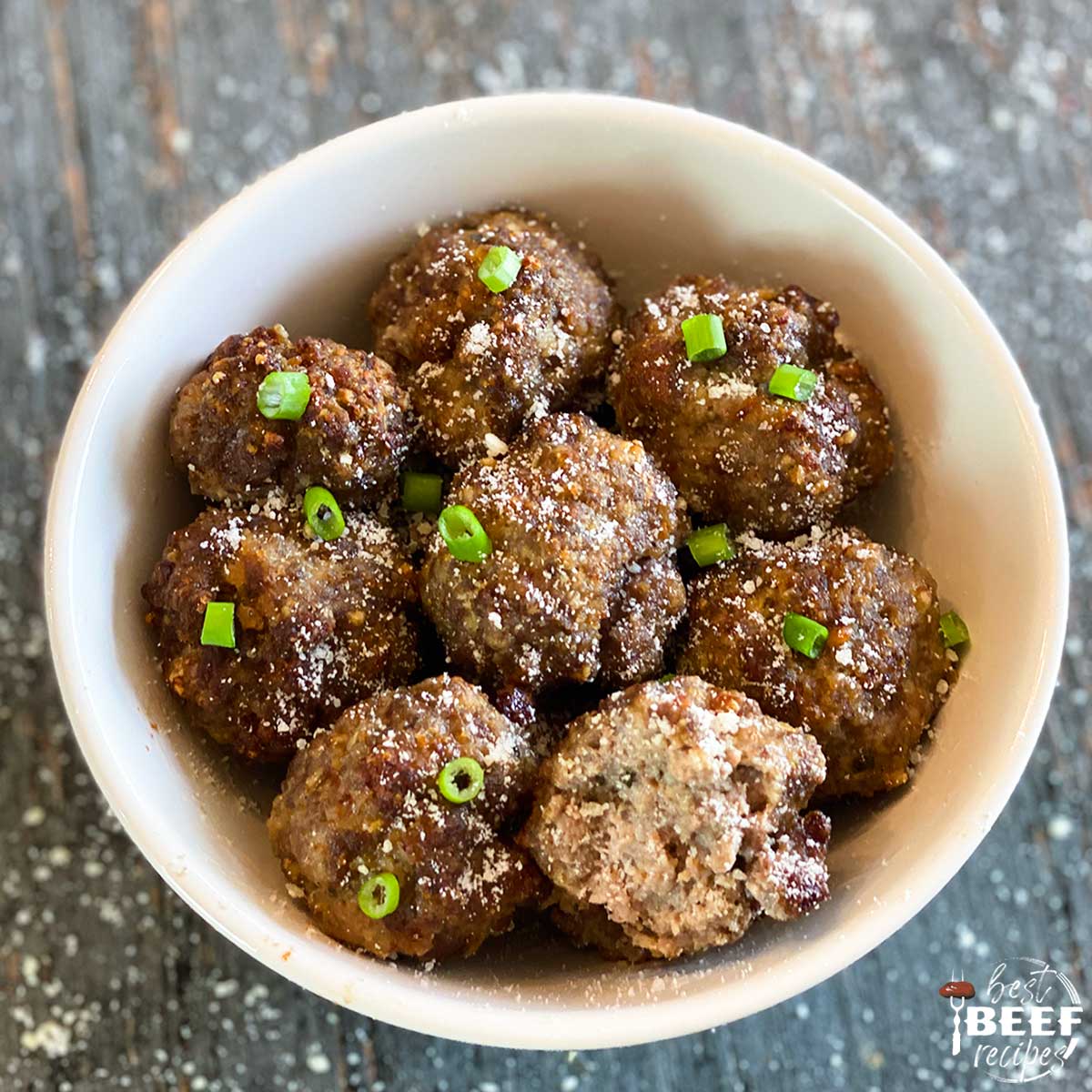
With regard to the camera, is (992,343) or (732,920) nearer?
(732,920)

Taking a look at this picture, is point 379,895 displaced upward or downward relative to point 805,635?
downward

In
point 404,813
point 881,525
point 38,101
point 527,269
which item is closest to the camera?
point 404,813

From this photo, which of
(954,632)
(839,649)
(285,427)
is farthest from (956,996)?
(285,427)

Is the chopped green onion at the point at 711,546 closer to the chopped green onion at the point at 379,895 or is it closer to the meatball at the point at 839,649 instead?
the meatball at the point at 839,649

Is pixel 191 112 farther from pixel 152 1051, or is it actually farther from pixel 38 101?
pixel 152 1051

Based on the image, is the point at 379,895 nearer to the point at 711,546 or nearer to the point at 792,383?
the point at 711,546

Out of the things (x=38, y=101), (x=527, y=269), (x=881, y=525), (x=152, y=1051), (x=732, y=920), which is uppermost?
(x=527, y=269)

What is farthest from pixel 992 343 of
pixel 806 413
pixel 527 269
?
pixel 527 269
